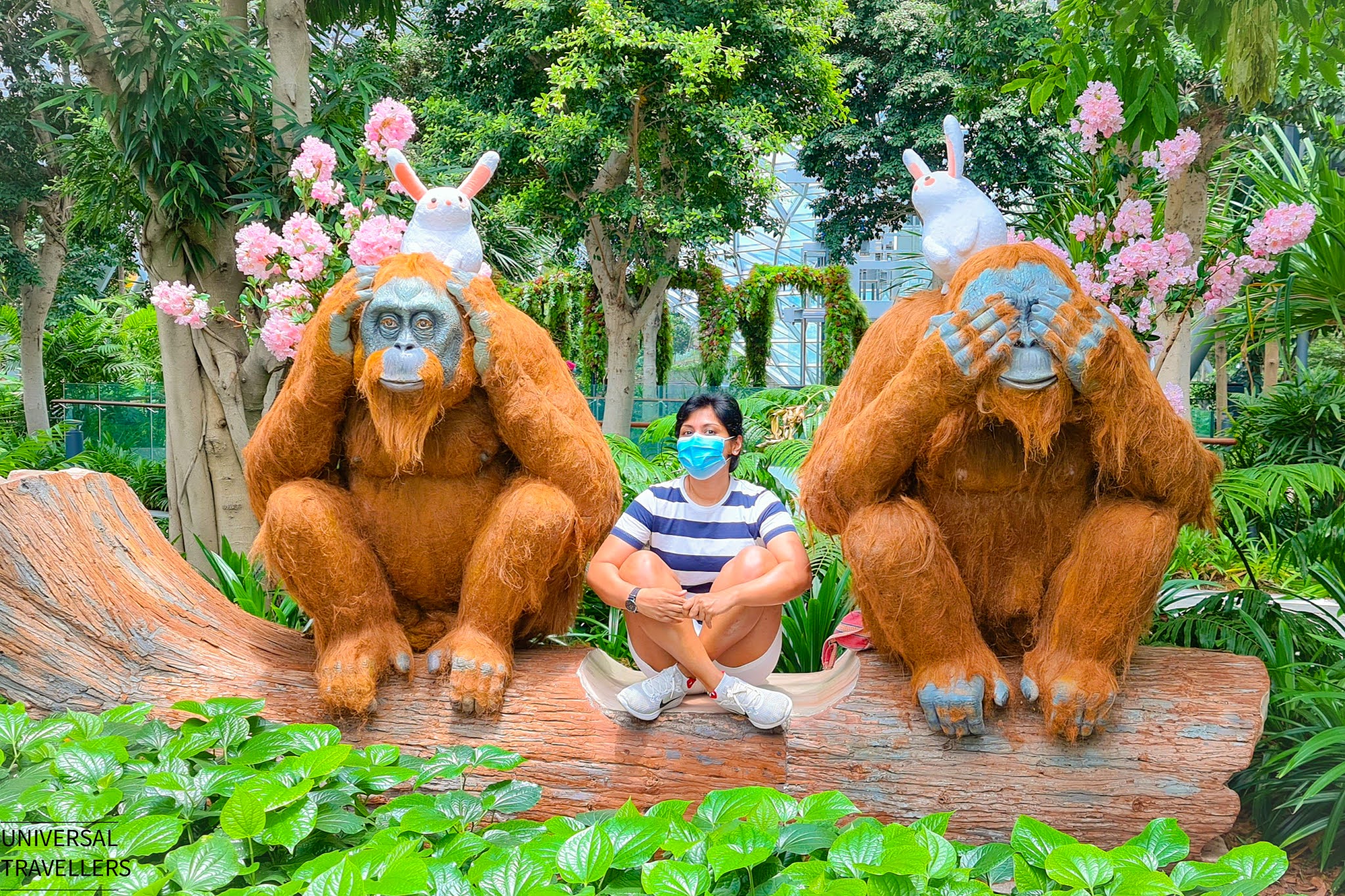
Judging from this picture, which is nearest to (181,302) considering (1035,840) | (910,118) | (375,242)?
(375,242)

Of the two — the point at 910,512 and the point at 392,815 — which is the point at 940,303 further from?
the point at 392,815

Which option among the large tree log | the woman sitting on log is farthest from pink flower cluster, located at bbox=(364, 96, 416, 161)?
the woman sitting on log

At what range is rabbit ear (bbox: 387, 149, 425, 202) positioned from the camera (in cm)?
→ 269

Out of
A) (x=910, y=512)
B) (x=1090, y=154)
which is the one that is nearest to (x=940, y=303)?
(x=910, y=512)

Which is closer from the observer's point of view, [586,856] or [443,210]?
[586,856]

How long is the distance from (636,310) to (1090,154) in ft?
20.9

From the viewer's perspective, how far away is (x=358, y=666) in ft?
8.02

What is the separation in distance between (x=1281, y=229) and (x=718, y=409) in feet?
6.30

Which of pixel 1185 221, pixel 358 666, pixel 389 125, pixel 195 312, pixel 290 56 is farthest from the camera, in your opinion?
pixel 1185 221

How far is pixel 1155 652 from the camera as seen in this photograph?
99.2 inches

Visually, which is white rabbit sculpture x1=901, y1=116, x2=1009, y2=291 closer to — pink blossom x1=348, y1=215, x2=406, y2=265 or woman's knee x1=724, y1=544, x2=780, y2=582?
woman's knee x1=724, y1=544, x2=780, y2=582

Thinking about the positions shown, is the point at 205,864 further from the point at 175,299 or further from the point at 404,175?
the point at 175,299

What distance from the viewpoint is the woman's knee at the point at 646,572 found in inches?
94.6

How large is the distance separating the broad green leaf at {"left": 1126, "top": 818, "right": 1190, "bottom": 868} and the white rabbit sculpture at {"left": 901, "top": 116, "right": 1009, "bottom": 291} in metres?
1.26
